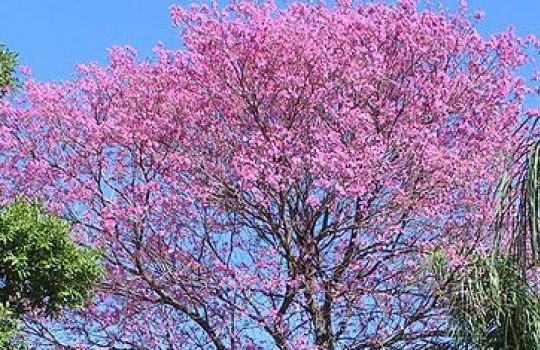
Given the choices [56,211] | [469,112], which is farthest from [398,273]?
[56,211]

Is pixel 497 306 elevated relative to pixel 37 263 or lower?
lower

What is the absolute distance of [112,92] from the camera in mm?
9820

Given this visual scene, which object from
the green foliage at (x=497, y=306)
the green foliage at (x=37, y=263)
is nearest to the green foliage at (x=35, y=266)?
the green foliage at (x=37, y=263)

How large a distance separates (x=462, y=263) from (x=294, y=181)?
3.07m

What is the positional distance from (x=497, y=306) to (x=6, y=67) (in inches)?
126

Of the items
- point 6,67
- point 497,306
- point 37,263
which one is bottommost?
point 497,306

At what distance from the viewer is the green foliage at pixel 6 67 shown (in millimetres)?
5535

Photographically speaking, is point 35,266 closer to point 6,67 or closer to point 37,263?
point 37,263

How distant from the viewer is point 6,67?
18.3 ft

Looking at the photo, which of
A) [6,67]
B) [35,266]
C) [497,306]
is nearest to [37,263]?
[35,266]

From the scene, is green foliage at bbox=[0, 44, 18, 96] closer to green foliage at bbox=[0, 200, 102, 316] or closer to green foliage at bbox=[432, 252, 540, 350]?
green foliage at bbox=[0, 200, 102, 316]

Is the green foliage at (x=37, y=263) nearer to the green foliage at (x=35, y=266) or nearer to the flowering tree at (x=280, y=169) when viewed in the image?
the green foliage at (x=35, y=266)

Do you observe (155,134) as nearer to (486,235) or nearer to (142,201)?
(142,201)

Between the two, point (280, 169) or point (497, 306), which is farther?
point (280, 169)
